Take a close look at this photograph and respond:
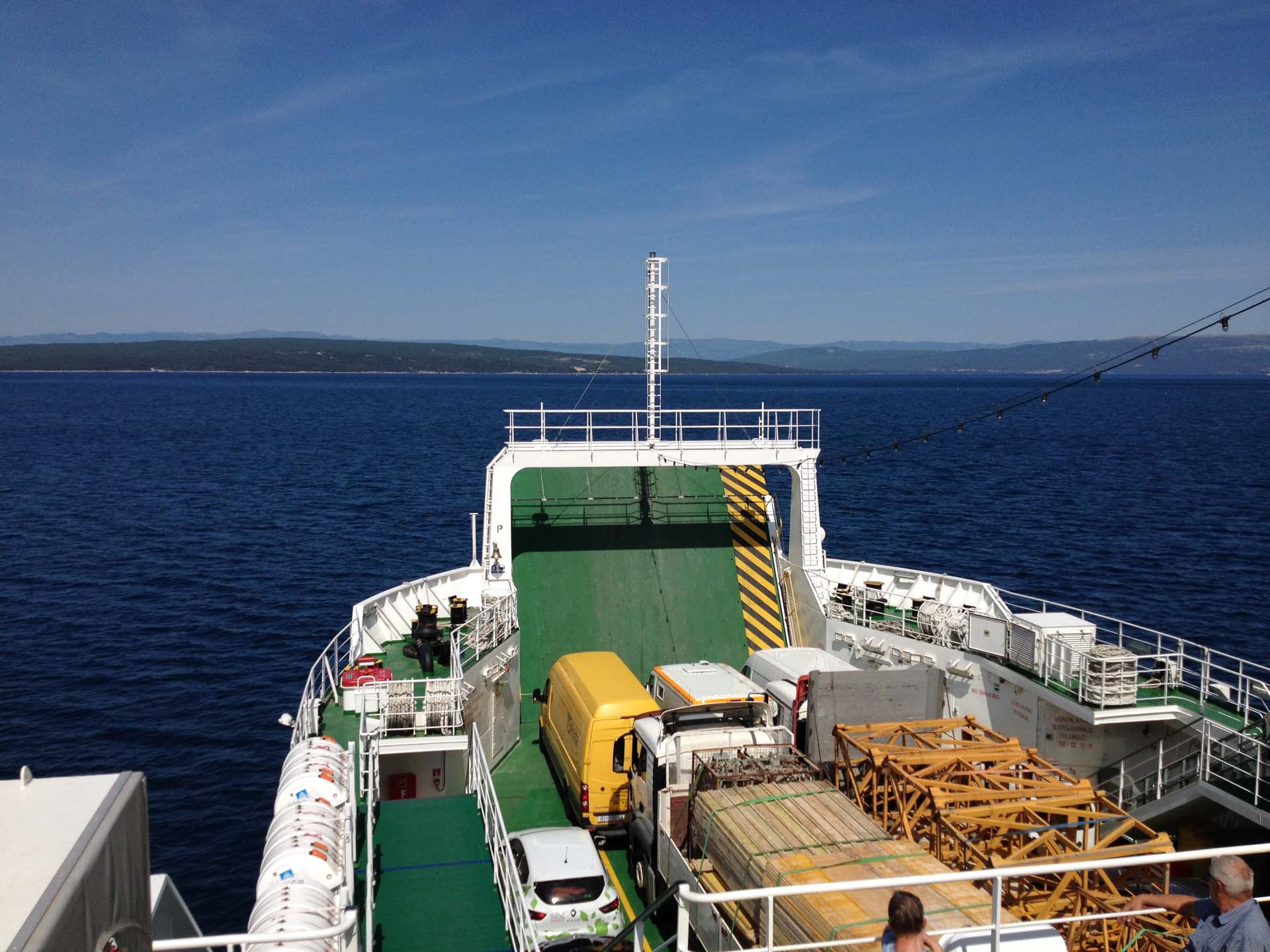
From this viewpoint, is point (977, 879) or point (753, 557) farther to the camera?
point (753, 557)

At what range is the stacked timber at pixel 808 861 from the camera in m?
7.96

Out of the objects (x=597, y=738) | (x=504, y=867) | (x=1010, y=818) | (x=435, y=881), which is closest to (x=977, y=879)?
(x=1010, y=818)

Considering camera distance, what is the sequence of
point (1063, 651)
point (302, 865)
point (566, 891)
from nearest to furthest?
point (302, 865) → point (566, 891) → point (1063, 651)

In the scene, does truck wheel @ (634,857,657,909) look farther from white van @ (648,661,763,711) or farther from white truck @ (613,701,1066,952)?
white van @ (648,661,763,711)

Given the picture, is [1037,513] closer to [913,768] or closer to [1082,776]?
[1082,776]

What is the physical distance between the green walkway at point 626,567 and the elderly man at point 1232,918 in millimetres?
14898

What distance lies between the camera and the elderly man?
540 cm

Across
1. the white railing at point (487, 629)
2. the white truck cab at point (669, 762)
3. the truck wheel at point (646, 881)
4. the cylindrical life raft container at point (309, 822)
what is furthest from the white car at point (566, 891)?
the white railing at point (487, 629)

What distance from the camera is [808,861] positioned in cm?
906

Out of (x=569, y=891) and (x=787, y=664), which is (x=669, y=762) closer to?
(x=569, y=891)

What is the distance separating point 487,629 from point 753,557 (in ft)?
24.8

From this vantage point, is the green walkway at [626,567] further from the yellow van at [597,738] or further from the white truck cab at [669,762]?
the white truck cab at [669,762]

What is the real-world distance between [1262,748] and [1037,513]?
1704 inches

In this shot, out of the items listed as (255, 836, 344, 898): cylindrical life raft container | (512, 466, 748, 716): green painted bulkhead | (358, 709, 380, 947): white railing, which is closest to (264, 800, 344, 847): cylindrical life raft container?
(255, 836, 344, 898): cylindrical life raft container
